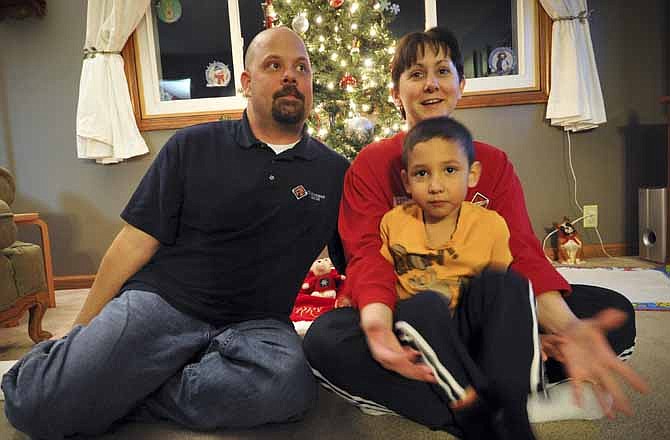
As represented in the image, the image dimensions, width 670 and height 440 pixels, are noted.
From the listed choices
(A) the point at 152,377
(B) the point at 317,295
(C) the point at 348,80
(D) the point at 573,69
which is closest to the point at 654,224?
(D) the point at 573,69

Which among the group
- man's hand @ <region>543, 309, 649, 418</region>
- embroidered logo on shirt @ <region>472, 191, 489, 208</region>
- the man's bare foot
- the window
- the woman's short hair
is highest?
the window

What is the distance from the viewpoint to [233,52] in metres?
3.08

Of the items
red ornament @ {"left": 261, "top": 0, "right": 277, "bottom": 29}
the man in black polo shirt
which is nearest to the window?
red ornament @ {"left": 261, "top": 0, "right": 277, "bottom": 29}

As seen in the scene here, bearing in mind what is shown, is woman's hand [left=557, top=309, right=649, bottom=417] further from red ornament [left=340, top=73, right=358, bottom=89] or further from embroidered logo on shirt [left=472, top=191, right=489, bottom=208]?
red ornament [left=340, top=73, right=358, bottom=89]

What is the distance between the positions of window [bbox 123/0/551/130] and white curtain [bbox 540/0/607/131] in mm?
71

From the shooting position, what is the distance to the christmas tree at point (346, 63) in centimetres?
243

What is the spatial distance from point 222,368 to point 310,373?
21 centimetres

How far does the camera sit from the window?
2922mm

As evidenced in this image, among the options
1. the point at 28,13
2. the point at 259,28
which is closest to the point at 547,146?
the point at 259,28

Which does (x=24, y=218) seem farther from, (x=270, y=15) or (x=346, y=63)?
(x=346, y=63)

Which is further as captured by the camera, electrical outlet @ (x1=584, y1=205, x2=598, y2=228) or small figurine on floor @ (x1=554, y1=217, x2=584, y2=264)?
electrical outlet @ (x1=584, y1=205, x2=598, y2=228)

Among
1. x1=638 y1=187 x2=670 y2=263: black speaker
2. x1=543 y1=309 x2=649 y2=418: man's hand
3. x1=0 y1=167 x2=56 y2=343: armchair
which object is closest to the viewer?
x1=543 y1=309 x2=649 y2=418: man's hand

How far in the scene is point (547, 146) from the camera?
292 centimetres

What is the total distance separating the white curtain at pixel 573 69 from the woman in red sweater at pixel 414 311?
1.94 meters
